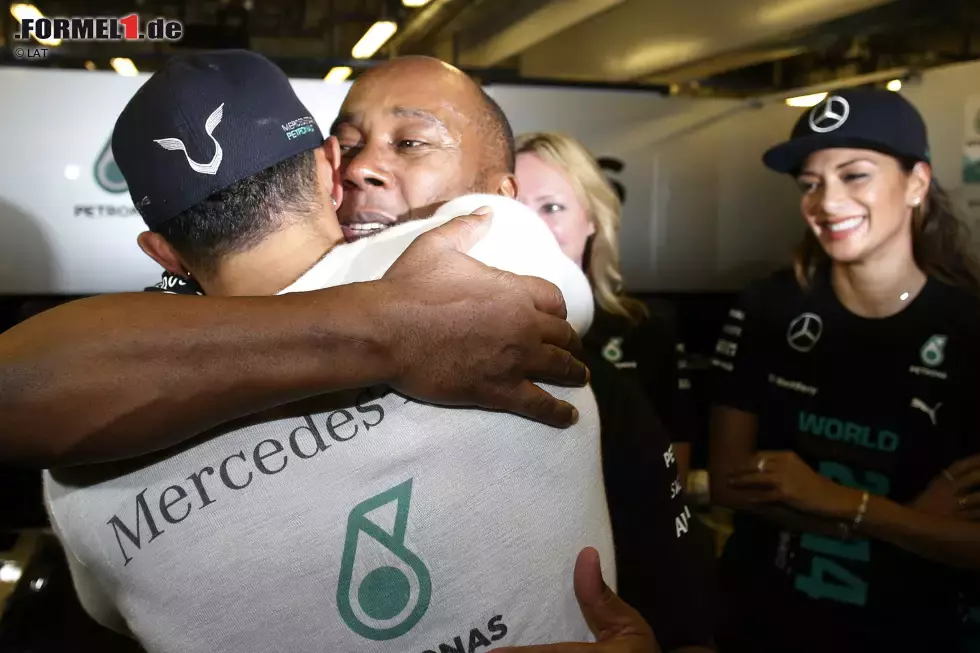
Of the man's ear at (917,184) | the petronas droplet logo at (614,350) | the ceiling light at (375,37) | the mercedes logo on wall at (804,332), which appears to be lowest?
the petronas droplet logo at (614,350)

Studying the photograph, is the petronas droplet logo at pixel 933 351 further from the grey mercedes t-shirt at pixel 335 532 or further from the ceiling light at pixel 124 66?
the ceiling light at pixel 124 66

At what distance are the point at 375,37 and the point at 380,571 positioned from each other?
90.1 inches

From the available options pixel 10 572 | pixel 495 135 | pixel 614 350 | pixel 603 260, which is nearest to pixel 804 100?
pixel 603 260

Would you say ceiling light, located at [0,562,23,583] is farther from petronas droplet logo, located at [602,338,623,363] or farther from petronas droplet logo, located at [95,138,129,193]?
petronas droplet logo, located at [602,338,623,363]

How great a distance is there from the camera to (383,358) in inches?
27.1

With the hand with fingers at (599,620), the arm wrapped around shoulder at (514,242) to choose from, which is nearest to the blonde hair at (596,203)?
the arm wrapped around shoulder at (514,242)

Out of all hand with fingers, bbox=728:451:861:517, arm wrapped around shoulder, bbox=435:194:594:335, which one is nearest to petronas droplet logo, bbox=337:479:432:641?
arm wrapped around shoulder, bbox=435:194:594:335

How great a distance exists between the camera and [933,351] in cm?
153

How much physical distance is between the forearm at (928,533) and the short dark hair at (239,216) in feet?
3.88

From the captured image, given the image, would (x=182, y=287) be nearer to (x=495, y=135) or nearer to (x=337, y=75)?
(x=495, y=135)

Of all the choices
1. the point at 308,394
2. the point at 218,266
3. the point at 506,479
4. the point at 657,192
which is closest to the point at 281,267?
the point at 218,266

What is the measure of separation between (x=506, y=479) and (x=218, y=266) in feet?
1.20

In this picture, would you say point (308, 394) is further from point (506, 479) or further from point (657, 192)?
point (657, 192)

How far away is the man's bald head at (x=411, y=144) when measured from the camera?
1.09m
